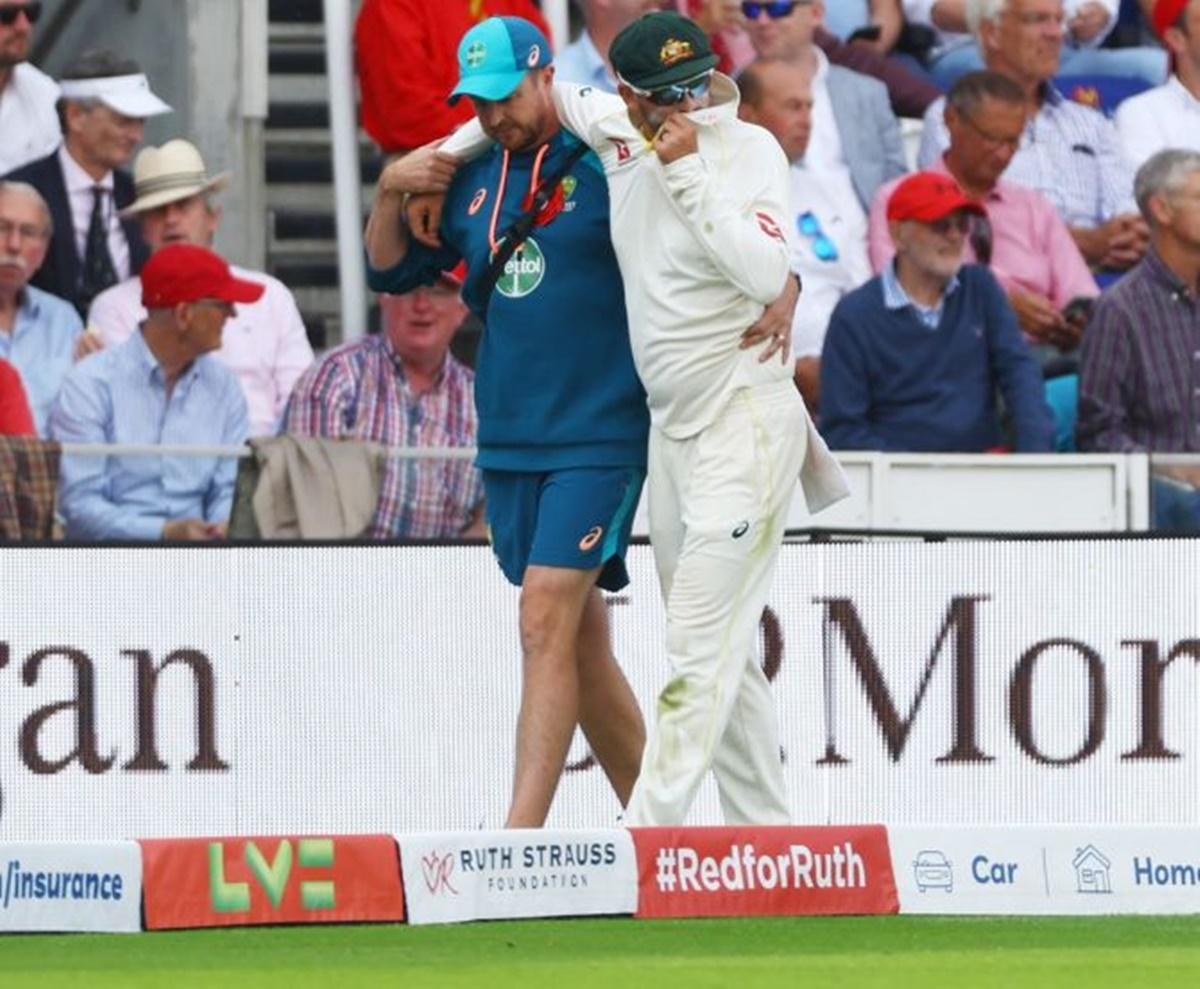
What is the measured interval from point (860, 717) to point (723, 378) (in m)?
2.42

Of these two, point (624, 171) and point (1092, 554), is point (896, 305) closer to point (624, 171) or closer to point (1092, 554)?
point (1092, 554)

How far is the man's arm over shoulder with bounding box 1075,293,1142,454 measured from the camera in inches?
455

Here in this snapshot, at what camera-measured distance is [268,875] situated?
7375 millimetres

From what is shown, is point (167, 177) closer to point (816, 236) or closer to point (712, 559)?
point (816, 236)

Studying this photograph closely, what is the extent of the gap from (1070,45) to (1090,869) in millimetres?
6577

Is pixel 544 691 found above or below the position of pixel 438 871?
above

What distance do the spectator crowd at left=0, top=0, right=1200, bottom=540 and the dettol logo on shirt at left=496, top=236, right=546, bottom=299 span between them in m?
2.56

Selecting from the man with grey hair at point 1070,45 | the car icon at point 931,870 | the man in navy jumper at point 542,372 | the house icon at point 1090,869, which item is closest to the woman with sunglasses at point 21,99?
the man with grey hair at point 1070,45

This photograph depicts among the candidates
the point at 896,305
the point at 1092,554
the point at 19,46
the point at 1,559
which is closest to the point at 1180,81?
the point at 896,305

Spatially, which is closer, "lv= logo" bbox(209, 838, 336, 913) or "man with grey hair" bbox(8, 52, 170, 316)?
"lv= logo" bbox(209, 838, 336, 913)

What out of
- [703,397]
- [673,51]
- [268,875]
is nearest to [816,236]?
[703,397]

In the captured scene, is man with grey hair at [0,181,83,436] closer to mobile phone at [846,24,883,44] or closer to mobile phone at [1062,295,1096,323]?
mobile phone at [846,24,883,44]

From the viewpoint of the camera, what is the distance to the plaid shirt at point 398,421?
35.5 feet

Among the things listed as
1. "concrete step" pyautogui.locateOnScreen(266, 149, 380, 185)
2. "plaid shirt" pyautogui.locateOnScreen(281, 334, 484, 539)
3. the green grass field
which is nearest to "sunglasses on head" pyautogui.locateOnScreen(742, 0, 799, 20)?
"concrete step" pyautogui.locateOnScreen(266, 149, 380, 185)
